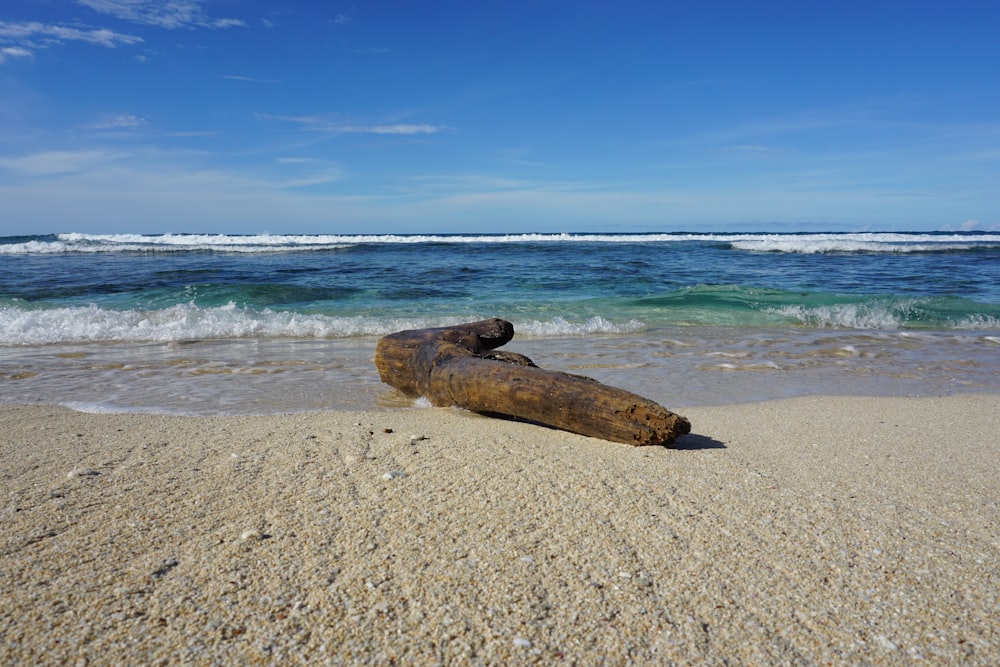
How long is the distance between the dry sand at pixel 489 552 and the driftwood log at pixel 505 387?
12 cm

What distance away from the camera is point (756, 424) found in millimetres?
4020

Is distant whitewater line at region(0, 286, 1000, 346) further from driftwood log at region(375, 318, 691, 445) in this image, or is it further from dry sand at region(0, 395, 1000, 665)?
dry sand at region(0, 395, 1000, 665)

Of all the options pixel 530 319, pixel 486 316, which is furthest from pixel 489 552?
pixel 486 316

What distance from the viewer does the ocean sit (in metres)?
5.28

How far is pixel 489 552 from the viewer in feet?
6.69

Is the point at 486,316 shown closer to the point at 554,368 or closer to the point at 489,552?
the point at 554,368

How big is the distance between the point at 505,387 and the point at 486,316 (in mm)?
5969

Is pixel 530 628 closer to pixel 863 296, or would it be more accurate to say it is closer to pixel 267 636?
pixel 267 636

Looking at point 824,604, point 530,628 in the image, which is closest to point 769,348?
point 824,604

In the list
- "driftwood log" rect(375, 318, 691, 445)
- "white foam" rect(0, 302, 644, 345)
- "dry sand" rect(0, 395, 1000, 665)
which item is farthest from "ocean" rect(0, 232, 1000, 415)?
"dry sand" rect(0, 395, 1000, 665)

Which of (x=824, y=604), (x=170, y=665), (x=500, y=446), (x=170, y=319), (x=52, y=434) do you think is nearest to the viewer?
(x=170, y=665)

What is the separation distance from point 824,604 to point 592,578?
2.18ft

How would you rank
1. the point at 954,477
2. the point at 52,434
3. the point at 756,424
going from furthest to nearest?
1. the point at 756,424
2. the point at 52,434
3. the point at 954,477

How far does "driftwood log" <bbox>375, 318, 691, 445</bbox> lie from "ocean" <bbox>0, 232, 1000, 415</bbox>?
0.40 meters
